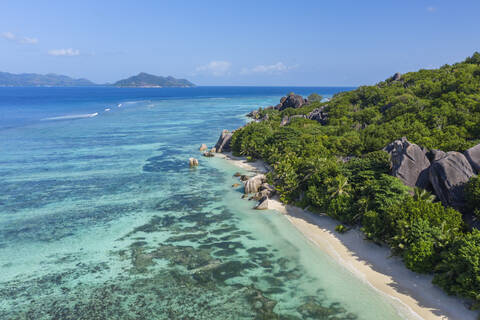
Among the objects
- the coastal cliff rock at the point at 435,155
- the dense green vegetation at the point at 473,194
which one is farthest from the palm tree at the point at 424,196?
the coastal cliff rock at the point at 435,155

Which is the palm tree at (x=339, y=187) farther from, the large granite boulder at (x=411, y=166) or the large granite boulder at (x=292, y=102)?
the large granite boulder at (x=292, y=102)

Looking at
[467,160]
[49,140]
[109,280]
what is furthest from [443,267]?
[49,140]

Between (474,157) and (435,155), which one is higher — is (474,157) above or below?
above

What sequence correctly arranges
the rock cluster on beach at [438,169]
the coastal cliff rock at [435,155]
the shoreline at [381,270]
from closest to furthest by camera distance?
the shoreline at [381,270] → the rock cluster on beach at [438,169] → the coastal cliff rock at [435,155]

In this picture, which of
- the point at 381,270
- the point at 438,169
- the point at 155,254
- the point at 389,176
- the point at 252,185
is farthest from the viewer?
the point at 252,185

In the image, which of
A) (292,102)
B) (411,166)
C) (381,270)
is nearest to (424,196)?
(411,166)

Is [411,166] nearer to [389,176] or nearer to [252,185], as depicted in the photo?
[389,176]

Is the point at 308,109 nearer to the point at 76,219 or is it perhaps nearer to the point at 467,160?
the point at 467,160

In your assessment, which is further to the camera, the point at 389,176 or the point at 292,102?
the point at 292,102
